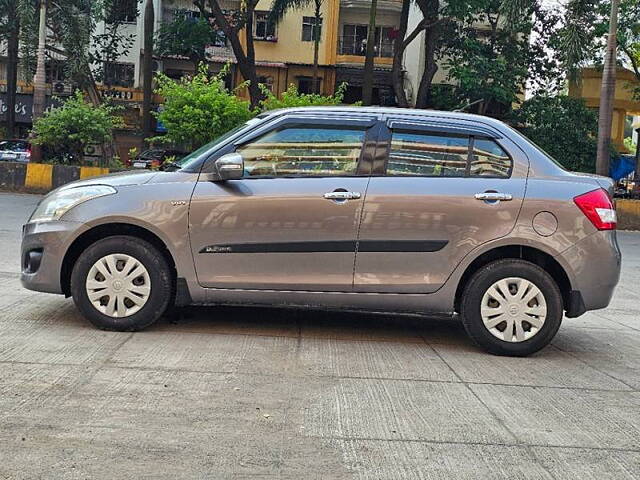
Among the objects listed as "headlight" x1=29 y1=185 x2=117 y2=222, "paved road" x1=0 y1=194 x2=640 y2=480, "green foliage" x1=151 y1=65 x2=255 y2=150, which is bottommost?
"paved road" x1=0 y1=194 x2=640 y2=480

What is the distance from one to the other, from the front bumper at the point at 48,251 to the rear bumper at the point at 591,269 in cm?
375

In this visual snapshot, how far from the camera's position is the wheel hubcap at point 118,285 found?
5.80 m

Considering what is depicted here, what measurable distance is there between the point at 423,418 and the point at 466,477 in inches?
31.1

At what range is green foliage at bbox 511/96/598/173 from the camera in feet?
113

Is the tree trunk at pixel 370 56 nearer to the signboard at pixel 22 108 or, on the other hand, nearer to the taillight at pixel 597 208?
the signboard at pixel 22 108

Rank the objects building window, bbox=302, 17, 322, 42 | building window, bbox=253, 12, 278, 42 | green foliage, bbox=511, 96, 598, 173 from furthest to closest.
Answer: building window, bbox=253, 12, 278, 42 < building window, bbox=302, 17, 322, 42 < green foliage, bbox=511, 96, 598, 173

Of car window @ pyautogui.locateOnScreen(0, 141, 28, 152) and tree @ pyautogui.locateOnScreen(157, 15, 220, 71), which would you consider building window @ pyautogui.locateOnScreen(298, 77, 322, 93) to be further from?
car window @ pyautogui.locateOnScreen(0, 141, 28, 152)

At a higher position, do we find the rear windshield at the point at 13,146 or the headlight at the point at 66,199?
the rear windshield at the point at 13,146

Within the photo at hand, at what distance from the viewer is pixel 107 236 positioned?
5.94 m

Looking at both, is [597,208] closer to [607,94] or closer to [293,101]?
[293,101]

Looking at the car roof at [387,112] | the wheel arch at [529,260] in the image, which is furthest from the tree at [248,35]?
the wheel arch at [529,260]

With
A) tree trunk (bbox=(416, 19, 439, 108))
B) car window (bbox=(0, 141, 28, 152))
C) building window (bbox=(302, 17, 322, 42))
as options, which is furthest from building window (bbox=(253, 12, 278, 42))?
car window (bbox=(0, 141, 28, 152))

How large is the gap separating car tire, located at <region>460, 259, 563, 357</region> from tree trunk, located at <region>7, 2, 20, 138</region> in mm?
35368

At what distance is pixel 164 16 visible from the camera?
43969mm
